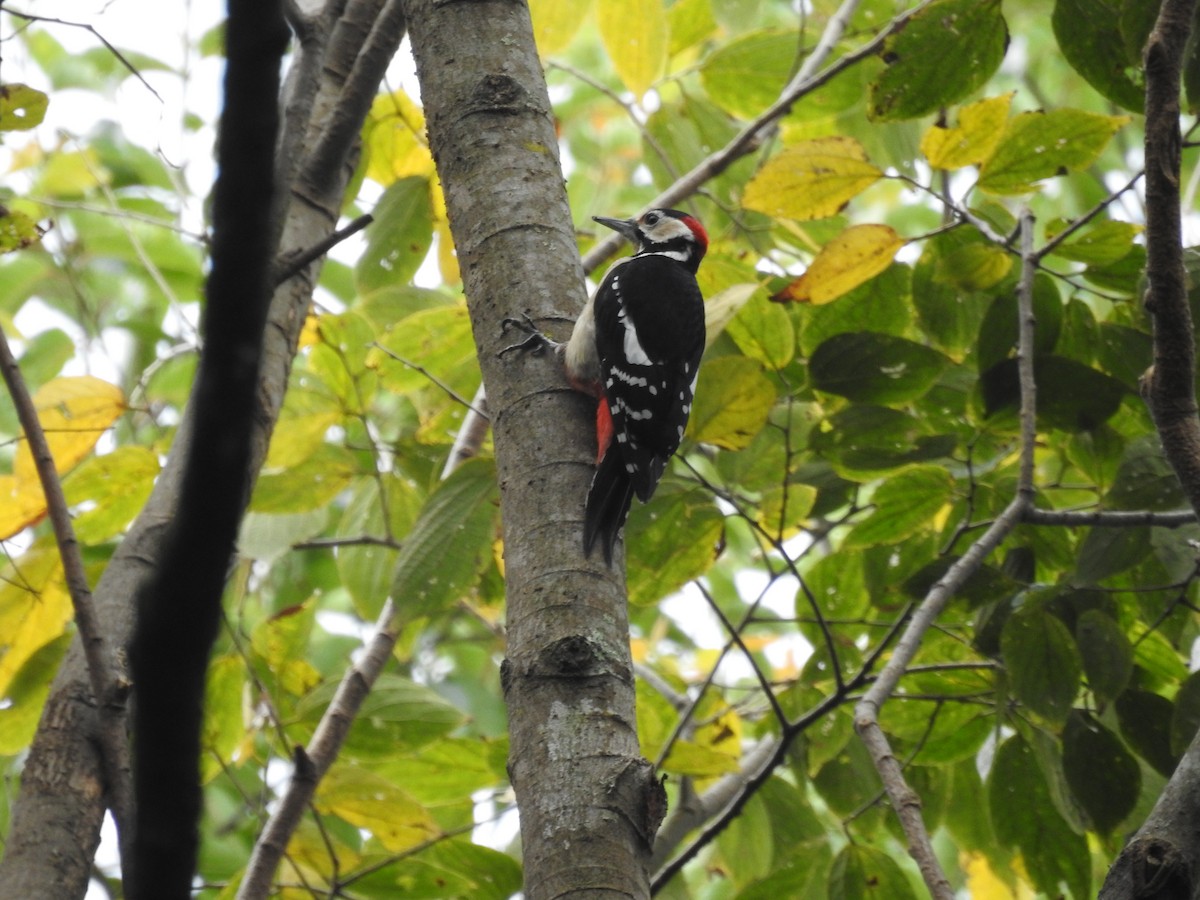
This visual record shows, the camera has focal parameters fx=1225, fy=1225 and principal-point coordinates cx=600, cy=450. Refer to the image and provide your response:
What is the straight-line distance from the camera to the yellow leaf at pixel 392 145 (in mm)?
3248

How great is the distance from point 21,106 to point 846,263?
156 cm

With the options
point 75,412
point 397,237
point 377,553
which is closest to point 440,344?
point 397,237

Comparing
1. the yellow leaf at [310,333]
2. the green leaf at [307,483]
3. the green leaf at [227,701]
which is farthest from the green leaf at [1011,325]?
the green leaf at [227,701]

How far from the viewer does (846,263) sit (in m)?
2.46

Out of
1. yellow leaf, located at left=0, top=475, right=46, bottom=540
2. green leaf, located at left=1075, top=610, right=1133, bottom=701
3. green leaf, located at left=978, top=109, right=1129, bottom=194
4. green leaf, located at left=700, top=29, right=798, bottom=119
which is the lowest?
green leaf, located at left=1075, top=610, right=1133, bottom=701

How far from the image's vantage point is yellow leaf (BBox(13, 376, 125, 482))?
2.53 m

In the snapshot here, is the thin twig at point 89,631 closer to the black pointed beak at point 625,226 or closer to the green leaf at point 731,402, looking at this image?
the green leaf at point 731,402

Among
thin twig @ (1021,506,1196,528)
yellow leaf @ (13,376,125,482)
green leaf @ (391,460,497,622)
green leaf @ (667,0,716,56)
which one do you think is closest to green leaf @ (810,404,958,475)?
thin twig @ (1021,506,1196,528)

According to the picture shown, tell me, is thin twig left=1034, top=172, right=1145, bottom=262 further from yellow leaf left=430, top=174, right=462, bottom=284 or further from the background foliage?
yellow leaf left=430, top=174, right=462, bottom=284

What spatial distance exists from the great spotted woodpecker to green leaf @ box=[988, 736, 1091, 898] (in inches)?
34.7

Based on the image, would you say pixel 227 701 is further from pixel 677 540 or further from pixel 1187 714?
pixel 1187 714

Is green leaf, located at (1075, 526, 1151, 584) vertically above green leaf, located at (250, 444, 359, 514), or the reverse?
green leaf, located at (250, 444, 359, 514)

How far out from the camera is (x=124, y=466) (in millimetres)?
2617

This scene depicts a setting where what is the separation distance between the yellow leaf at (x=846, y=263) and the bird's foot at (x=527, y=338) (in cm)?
70
